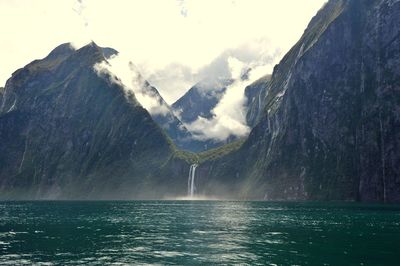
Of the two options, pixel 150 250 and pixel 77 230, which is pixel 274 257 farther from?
pixel 77 230

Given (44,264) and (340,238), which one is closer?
(44,264)

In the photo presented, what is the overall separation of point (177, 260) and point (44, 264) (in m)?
14.8

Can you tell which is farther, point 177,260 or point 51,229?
point 51,229

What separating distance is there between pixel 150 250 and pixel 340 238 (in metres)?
29.4

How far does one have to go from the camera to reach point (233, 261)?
2035 inches

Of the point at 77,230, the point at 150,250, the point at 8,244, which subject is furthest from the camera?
the point at 77,230

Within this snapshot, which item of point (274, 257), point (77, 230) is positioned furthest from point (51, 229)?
point (274, 257)

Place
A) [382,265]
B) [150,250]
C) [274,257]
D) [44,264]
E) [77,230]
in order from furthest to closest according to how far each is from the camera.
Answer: [77,230] < [150,250] < [274,257] < [44,264] < [382,265]

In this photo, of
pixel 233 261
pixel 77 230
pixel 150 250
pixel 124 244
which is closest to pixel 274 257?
pixel 233 261

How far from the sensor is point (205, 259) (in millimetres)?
53500

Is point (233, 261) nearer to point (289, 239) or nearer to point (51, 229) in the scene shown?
point (289, 239)

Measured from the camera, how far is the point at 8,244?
219 feet

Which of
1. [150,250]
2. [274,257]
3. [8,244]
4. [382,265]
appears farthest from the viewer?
[8,244]

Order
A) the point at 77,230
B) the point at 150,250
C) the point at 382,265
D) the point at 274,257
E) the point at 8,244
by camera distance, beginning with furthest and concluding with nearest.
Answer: the point at 77,230
the point at 8,244
the point at 150,250
the point at 274,257
the point at 382,265
